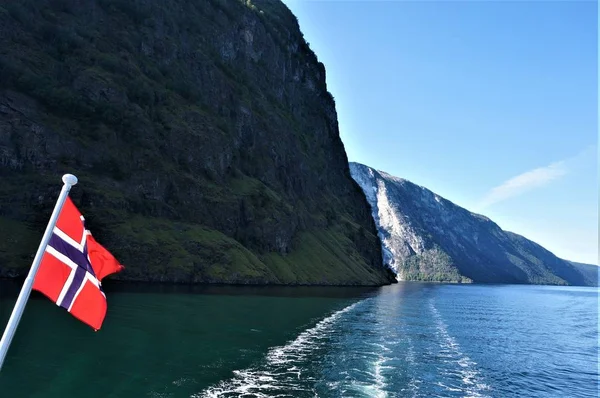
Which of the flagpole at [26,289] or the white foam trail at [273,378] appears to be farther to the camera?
the white foam trail at [273,378]

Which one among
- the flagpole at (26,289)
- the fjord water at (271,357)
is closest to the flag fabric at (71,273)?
the flagpole at (26,289)

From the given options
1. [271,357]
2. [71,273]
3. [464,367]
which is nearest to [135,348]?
[271,357]

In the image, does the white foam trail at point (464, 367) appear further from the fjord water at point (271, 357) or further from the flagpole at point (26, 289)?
the flagpole at point (26, 289)

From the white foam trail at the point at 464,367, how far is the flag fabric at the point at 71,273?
37.7 m

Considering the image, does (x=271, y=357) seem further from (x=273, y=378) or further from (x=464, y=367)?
(x=464, y=367)

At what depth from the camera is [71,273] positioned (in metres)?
13.9

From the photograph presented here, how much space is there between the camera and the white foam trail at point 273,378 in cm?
3429

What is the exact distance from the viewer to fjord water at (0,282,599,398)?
117 ft

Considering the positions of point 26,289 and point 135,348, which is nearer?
point 26,289

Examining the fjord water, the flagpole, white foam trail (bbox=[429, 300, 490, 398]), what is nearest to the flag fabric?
the flagpole

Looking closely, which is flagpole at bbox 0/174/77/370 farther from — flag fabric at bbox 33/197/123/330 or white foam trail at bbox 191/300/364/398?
white foam trail at bbox 191/300/364/398

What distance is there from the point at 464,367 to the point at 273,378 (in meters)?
26.2

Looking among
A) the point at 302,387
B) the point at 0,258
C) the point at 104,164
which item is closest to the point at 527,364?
the point at 302,387

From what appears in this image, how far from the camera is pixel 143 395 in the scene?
31.9 metres
